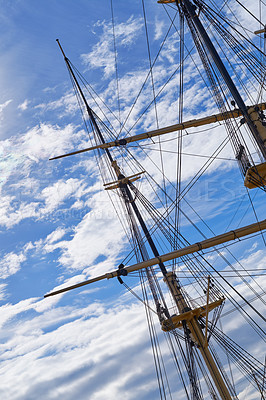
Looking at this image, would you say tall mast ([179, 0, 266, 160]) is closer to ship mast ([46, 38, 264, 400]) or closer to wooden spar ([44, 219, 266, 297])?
ship mast ([46, 38, 264, 400])

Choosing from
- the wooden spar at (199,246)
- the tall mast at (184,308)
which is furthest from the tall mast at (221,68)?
the tall mast at (184,308)

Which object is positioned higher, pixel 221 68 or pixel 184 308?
pixel 221 68

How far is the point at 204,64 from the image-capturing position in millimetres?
19047

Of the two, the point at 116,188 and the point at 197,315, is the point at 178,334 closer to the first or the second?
the point at 197,315

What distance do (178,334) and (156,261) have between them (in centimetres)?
682

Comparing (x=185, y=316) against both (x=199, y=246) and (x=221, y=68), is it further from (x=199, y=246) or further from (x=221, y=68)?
(x=221, y=68)

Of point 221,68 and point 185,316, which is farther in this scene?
point 185,316

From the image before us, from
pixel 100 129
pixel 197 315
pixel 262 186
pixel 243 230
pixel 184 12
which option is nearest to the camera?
pixel 262 186

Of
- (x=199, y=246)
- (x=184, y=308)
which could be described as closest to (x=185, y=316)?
(x=184, y=308)

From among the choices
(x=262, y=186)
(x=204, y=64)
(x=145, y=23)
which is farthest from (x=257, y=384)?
(x=145, y=23)

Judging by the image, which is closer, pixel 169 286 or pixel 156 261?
pixel 156 261

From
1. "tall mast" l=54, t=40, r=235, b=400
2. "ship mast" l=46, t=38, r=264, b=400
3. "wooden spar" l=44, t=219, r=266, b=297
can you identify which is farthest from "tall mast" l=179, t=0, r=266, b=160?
"tall mast" l=54, t=40, r=235, b=400

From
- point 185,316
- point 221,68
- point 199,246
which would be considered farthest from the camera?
point 185,316

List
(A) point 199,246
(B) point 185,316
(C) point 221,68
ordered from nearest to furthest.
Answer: (C) point 221,68, (A) point 199,246, (B) point 185,316
